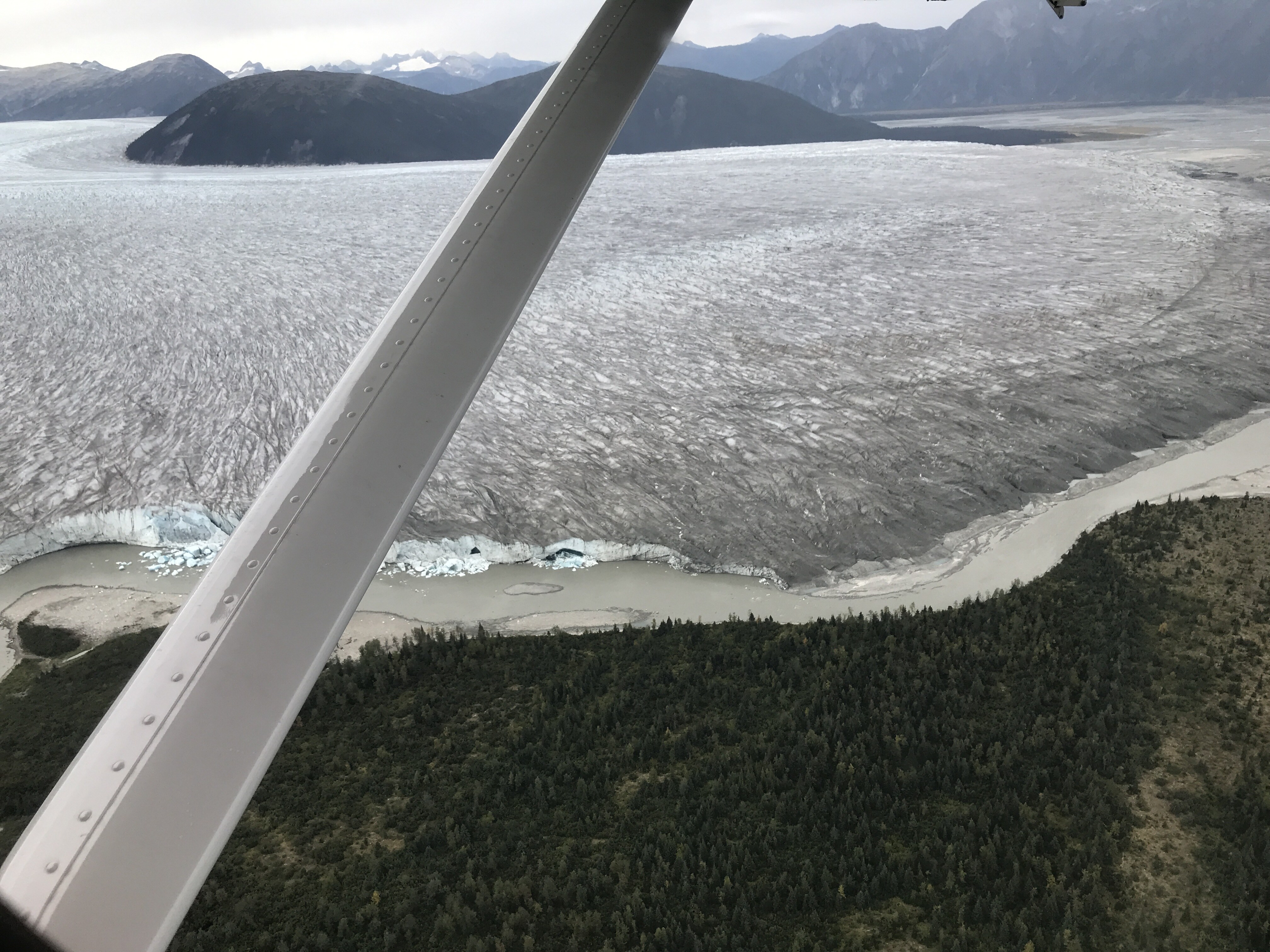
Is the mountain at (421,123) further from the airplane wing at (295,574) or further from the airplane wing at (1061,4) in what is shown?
the airplane wing at (295,574)

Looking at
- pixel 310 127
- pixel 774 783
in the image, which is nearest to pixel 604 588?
pixel 774 783

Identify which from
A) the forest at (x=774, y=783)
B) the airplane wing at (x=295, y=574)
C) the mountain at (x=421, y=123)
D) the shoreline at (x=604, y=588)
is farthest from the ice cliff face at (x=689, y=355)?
the airplane wing at (x=295, y=574)

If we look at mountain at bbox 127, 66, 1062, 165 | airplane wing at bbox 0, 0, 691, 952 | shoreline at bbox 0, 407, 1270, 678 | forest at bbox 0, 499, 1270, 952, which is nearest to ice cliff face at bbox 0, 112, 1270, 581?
shoreline at bbox 0, 407, 1270, 678

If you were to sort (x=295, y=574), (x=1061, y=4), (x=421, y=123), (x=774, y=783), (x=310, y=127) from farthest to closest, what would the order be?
1. (x=421, y=123)
2. (x=310, y=127)
3. (x=774, y=783)
4. (x=1061, y=4)
5. (x=295, y=574)

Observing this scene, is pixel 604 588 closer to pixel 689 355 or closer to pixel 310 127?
pixel 689 355

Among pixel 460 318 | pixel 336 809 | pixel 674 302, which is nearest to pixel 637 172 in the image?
pixel 674 302

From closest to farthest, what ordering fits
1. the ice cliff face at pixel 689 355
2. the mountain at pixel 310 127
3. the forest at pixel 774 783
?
the forest at pixel 774 783 < the ice cliff face at pixel 689 355 < the mountain at pixel 310 127
